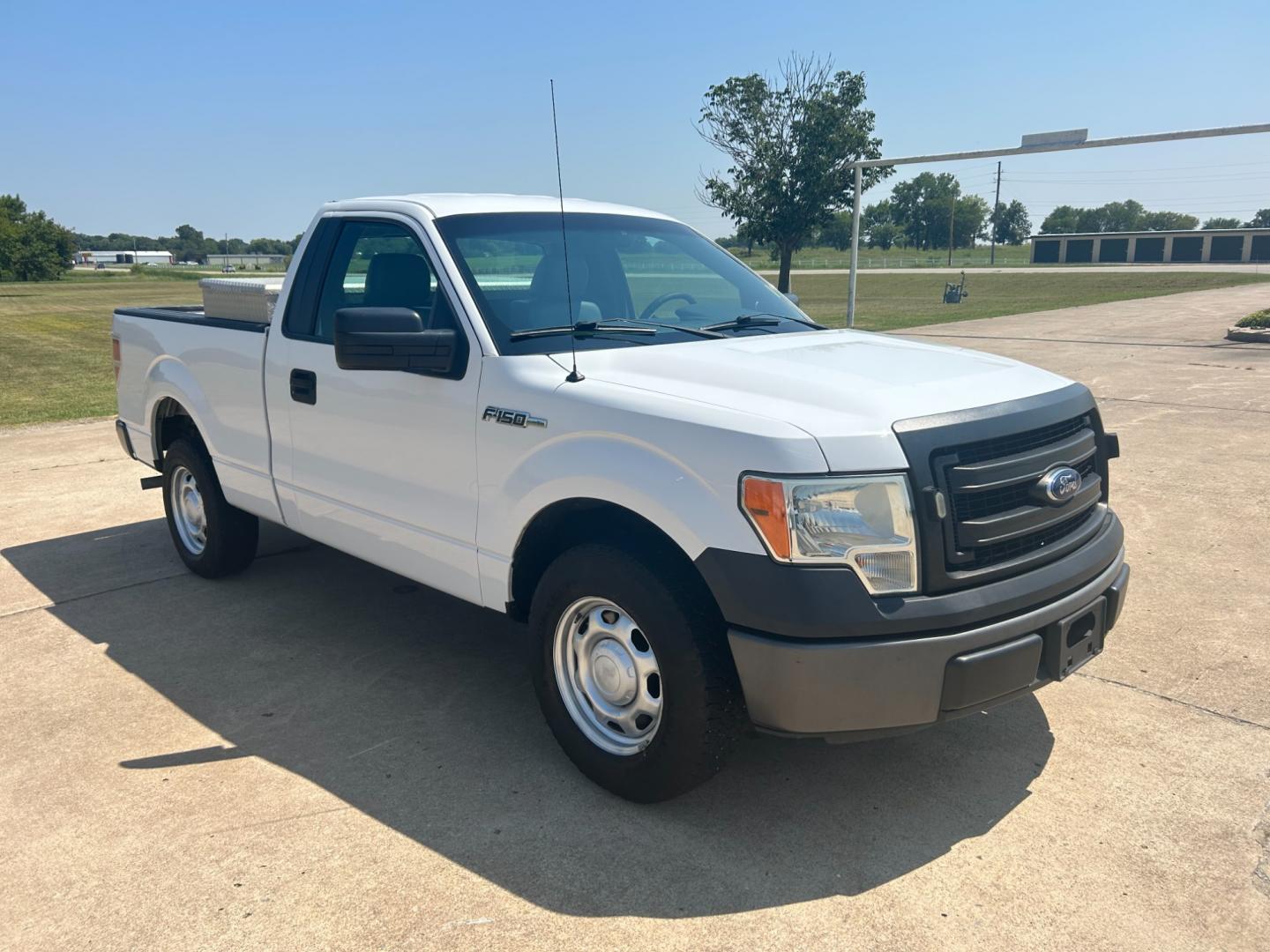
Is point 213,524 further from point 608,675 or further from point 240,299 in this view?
point 608,675

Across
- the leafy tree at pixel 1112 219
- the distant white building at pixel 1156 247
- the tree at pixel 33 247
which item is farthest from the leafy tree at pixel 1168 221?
the tree at pixel 33 247

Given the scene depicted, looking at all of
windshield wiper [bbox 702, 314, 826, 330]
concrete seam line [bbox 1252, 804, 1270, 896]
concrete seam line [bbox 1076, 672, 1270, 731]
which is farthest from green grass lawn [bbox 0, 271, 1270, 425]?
concrete seam line [bbox 1252, 804, 1270, 896]

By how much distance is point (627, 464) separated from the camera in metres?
3.14

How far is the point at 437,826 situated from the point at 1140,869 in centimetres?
215

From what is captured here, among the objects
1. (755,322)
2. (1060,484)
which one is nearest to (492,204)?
(755,322)

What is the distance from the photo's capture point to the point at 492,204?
4.35 m

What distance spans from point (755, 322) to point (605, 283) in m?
0.67

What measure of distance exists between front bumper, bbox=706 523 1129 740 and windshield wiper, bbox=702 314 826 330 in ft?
5.53

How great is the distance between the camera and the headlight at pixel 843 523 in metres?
2.80

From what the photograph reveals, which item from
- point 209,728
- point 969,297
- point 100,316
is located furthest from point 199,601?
point 969,297

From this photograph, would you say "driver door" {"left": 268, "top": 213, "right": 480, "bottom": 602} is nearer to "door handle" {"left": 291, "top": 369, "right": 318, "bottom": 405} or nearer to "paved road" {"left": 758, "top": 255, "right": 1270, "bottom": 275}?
"door handle" {"left": 291, "top": 369, "right": 318, "bottom": 405}

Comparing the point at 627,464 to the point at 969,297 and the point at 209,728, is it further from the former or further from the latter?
the point at 969,297

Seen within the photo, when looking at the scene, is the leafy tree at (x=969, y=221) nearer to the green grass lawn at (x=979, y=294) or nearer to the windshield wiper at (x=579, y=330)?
the green grass lawn at (x=979, y=294)

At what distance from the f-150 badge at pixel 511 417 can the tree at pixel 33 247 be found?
94.1 meters
